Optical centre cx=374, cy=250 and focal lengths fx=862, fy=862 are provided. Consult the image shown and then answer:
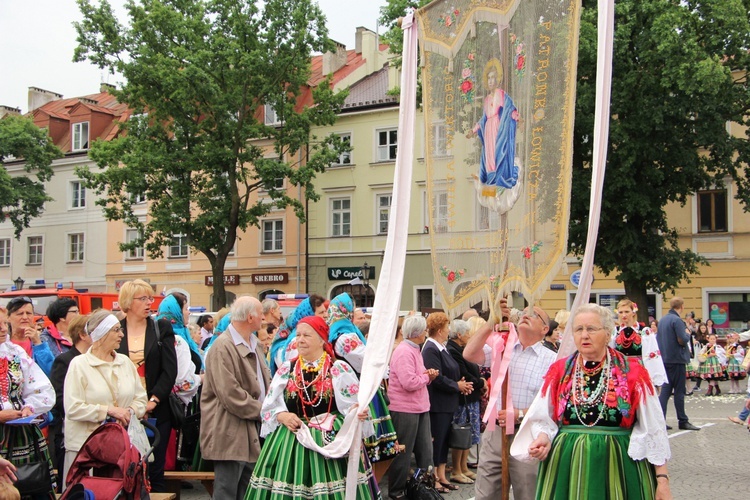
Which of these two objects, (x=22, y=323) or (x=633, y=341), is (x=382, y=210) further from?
(x=22, y=323)

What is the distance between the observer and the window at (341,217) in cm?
3744

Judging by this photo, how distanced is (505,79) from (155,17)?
2668cm

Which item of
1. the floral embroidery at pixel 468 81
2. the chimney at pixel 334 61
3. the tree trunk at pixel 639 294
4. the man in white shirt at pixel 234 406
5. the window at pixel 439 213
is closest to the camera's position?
the floral embroidery at pixel 468 81

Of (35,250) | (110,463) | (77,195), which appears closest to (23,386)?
(110,463)

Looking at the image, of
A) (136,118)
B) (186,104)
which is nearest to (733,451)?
(186,104)

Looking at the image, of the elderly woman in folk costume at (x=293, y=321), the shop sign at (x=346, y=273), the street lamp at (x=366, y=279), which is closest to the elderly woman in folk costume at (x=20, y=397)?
the elderly woman in folk costume at (x=293, y=321)

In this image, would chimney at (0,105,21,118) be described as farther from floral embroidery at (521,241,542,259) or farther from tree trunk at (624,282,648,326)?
floral embroidery at (521,241,542,259)

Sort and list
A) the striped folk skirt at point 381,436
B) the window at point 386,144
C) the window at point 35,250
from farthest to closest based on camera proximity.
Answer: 1. the window at point 35,250
2. the window at point 386,144
3. the striped folk skirt at point 381,436

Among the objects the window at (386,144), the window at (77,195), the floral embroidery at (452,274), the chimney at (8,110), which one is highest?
the chimney at (8,110)

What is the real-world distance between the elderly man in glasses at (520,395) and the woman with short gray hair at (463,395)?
382 cm

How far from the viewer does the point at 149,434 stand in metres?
7.64

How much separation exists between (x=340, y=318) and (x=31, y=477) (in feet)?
11.0

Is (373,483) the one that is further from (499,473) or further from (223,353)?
(223,353)

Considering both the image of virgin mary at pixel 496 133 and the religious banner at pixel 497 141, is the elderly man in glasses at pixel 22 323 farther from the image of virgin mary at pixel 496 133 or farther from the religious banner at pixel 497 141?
the image of virgin mary at pixel 496 133
